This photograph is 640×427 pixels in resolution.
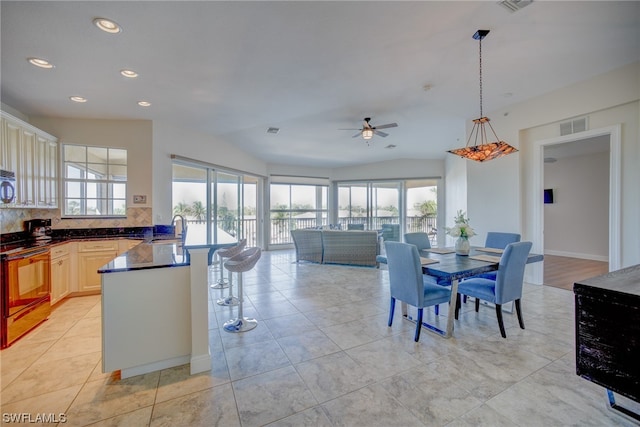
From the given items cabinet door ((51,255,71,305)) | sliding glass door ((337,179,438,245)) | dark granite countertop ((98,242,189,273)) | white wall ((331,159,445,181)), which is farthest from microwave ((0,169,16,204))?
white wall ((331,159,445,181))

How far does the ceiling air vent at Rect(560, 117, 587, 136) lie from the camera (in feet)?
12.8

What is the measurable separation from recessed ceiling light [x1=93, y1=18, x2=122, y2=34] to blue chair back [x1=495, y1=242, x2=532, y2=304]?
155 inches

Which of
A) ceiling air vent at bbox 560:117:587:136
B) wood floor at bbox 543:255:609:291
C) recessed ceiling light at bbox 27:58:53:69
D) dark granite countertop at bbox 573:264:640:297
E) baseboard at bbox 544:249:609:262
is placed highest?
recessed ceiling light at bbox 27:58:53:69

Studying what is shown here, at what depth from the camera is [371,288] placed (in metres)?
4.46

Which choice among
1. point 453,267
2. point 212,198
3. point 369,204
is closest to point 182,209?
point 212,198

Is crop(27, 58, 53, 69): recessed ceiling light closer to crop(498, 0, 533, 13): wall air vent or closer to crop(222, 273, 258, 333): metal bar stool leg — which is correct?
crop(222, 273, 258, 333): metal bar stool leg

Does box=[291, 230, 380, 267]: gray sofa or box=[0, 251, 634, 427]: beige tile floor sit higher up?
box=[291, 230, 380, 267]: gray sofa

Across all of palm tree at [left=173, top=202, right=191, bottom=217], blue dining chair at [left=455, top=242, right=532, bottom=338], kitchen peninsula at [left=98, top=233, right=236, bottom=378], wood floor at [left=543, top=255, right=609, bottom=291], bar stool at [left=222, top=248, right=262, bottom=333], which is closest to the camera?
kitchen peninsula at [left=98, top=233, right=236, bottom=378]

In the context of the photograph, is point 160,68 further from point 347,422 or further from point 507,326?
point 507,326

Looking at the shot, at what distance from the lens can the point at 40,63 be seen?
2.69 meters

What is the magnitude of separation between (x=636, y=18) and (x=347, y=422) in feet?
14.0

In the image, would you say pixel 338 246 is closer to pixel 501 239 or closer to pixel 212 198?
pixel 212 198

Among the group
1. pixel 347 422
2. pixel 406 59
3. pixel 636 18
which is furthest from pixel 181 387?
pixel 636 18

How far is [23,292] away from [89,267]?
1.22 meters
